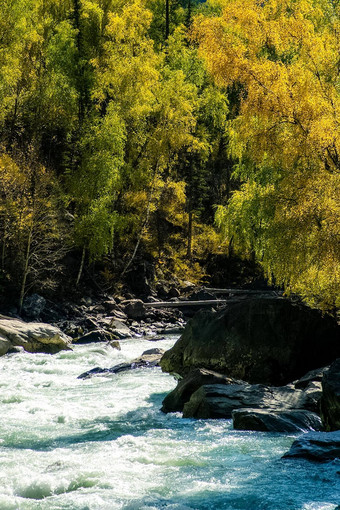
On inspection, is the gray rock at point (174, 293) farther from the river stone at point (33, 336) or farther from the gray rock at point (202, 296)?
the river stone at point (33, 336)

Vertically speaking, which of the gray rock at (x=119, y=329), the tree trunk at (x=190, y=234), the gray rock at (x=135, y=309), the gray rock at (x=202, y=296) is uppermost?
the tree trunk at (x=190, y=234)

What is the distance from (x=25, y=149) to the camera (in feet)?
75.6

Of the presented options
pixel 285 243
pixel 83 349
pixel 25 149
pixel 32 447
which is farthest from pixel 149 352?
pixel 25 149

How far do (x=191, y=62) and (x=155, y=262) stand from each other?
11307mm

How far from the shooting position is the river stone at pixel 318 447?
274 inches

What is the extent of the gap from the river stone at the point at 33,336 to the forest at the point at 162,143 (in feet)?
13.6

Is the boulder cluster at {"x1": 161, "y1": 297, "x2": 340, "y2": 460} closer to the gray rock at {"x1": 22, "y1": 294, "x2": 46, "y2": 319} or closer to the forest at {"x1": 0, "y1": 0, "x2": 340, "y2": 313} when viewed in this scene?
the forest at {"x1": 0, "y1": 0, "x2": 340, "y2": 313}

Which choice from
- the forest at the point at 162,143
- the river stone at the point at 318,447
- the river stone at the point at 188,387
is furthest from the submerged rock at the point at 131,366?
the river stone at the point at 318,447

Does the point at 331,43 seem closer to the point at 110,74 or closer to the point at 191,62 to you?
the point at 110,74

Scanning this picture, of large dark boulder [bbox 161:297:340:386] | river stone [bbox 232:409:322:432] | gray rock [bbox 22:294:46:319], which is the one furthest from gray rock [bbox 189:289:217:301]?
→ river stone [bbox 232:409:322:432]

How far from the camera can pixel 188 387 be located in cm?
1045

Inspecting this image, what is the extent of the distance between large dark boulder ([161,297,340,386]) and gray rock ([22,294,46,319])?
9.33 meters

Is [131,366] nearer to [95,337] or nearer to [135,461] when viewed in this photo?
[95,337]

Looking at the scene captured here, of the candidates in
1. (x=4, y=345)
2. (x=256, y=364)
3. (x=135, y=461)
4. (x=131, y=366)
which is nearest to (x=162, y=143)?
(x=4, y=345)
